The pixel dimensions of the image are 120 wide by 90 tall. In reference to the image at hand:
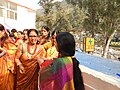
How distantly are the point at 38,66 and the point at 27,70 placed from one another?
7.5 inches

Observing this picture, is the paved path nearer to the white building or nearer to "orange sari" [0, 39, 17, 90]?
"orange sari" [0, 39, 17, 90]

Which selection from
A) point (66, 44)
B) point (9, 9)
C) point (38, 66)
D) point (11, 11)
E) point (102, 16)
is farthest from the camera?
point (11, 11)

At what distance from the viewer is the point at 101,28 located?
2702 centimetres

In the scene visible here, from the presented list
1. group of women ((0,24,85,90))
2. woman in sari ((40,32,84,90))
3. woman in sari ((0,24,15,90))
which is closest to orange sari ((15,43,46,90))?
group of women ((0,24,85,90))

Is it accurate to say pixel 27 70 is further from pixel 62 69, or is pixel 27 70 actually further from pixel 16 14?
pixel 16 14

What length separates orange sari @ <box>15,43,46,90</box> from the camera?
4492 mm

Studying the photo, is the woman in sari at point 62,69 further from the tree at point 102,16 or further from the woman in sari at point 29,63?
the tree at point 102,16

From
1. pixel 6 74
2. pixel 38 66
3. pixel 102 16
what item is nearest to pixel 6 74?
pixel 6 74

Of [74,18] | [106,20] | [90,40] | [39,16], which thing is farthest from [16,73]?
[39,16]

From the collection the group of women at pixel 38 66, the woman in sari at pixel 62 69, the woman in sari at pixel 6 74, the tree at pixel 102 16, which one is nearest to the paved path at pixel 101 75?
the group of women at pixel 38 66

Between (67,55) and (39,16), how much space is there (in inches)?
1550

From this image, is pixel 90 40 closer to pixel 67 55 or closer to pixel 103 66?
pixel 103 66

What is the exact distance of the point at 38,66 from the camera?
447cm

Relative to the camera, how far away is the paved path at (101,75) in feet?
15.6
